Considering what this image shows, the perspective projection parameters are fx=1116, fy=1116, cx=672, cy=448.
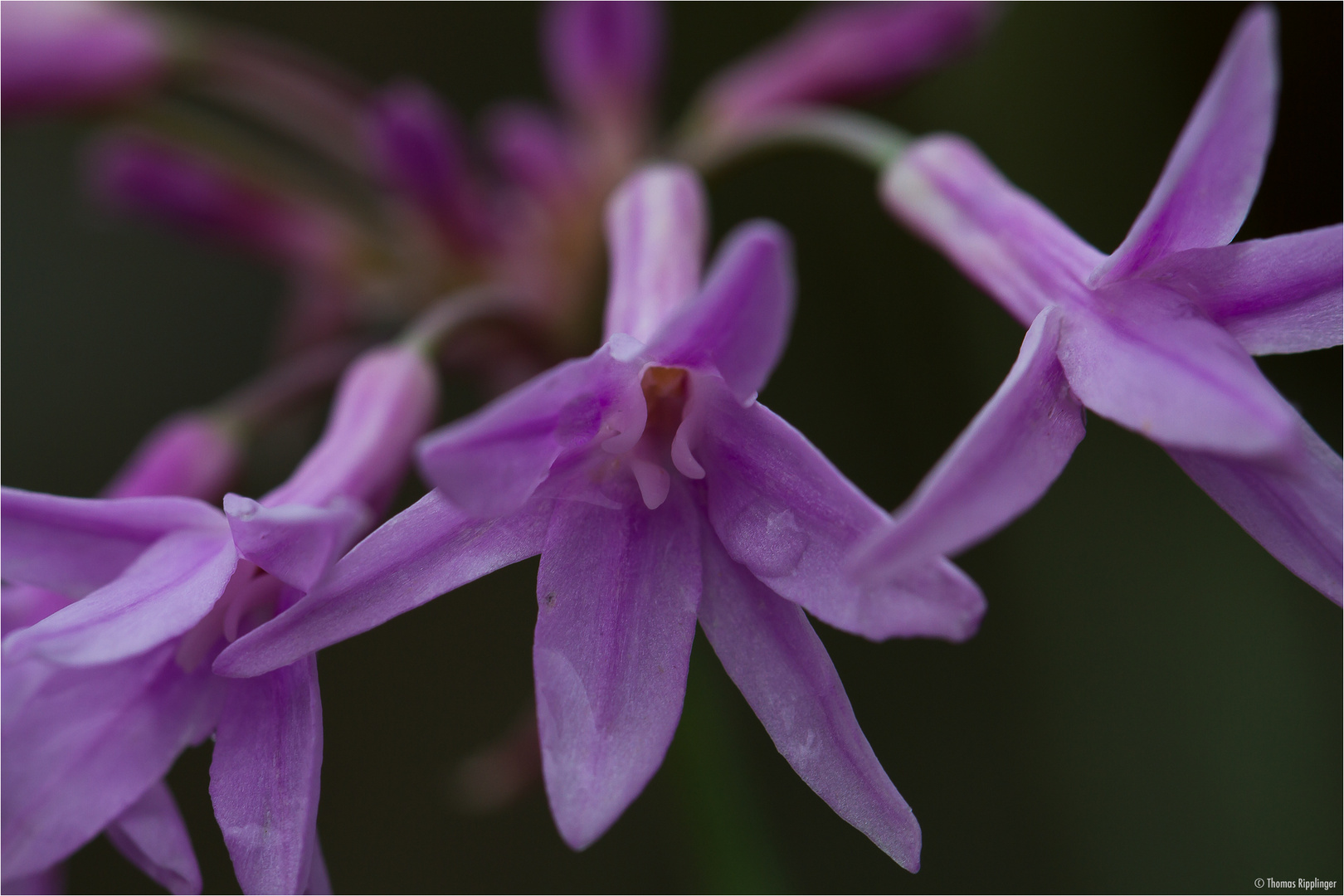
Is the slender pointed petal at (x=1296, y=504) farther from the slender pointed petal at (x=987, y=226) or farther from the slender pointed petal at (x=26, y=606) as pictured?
the slender pointed petal at (x=26, y=606)

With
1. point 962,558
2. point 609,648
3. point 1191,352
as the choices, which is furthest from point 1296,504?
point 962,558

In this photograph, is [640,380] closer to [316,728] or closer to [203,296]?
[316,728]

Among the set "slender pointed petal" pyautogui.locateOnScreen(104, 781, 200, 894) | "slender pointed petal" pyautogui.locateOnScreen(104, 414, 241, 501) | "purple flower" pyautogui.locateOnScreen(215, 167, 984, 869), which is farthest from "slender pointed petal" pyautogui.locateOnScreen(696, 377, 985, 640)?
"slender pointed petal" pyautogui.locateOnScreen(104, 414, 241, 501)

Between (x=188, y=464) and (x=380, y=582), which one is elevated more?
(x=380, y=582)

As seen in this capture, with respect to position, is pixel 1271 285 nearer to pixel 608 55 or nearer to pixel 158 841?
pixel 158 841

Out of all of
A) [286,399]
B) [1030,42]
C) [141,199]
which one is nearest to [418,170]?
[286,399]

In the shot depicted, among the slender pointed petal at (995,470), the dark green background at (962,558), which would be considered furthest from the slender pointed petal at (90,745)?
the dark green background at (962,558)

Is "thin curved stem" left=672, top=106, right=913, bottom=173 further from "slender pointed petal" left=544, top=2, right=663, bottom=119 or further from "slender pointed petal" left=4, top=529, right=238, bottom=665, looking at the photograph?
"slender pointed petal" left=4, top=529, right=238, bottom=665
